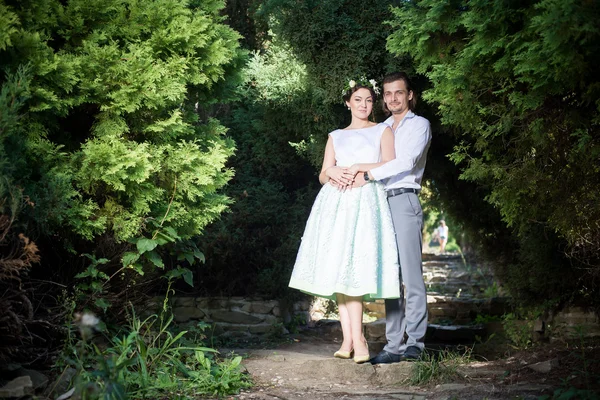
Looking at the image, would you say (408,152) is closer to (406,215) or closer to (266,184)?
(406,215)

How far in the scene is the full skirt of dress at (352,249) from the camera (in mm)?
4801

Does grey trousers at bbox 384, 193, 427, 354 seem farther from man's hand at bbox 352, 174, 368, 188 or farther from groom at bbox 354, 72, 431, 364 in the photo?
man's hand at bbox 352, 174, 368, 188

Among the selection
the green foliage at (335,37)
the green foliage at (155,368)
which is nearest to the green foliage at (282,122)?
the green foliage at (335,37)

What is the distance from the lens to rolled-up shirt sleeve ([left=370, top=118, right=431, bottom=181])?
15.9 ft

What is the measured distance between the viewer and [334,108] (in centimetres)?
679

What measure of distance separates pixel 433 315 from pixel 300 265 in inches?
203

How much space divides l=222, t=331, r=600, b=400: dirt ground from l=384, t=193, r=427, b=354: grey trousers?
14.0 inches

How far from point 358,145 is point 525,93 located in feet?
4.52

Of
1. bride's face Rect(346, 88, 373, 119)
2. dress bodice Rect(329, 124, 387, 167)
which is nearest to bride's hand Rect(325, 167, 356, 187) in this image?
dress bodice Rect(329, 124, 387, 167)

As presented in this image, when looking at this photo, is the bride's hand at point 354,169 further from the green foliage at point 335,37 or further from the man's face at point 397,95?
the green foliage at point 335,37

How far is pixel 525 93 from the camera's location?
4270 mm

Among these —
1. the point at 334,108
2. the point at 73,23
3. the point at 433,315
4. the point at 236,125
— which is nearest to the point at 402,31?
the point at 334,108

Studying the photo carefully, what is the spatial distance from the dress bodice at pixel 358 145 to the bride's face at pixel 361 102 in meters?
0.14

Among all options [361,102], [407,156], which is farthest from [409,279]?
[361,102]
